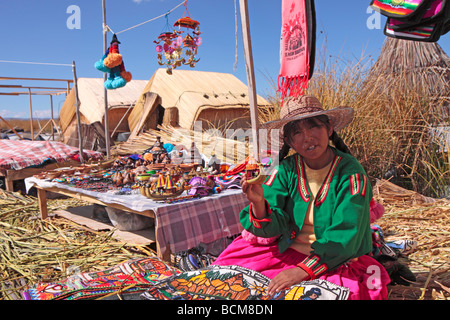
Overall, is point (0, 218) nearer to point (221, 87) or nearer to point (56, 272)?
point (56, 272)

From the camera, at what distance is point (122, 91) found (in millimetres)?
12227

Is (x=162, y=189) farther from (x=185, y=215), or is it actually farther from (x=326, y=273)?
(x=326, y=273)

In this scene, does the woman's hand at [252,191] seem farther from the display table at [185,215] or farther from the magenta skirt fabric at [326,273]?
the display table at [185,215]

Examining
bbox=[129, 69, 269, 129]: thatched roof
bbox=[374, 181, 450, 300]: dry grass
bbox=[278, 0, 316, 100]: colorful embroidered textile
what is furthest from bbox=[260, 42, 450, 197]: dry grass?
bbox=[129, 69, 269, 129]: thatched roof

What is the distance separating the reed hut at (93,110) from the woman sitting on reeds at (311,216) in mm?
9153

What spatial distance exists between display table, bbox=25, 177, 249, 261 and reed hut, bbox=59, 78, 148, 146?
7383mm

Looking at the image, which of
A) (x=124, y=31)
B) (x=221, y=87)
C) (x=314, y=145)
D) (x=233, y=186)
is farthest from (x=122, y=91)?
(x=314, y=145)

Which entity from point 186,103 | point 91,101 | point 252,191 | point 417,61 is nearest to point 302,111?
point 252,191

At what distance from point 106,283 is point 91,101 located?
9.72m

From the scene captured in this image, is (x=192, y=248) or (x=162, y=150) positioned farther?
(x=162, y=150)

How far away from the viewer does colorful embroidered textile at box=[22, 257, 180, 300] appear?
182 cm

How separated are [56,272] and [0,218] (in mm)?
2100
